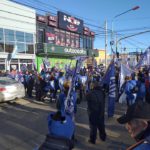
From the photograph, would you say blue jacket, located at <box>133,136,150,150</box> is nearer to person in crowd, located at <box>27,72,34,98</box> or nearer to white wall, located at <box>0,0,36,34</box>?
person in crowd, located at <box>27,72,34,98</box>

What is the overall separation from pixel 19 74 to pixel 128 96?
11333 mm

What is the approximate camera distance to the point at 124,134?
8742mm

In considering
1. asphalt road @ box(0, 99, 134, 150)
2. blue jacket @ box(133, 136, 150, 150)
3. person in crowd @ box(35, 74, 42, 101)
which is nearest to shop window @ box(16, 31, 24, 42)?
person in crowd @ box(35, 74, 42, 101)

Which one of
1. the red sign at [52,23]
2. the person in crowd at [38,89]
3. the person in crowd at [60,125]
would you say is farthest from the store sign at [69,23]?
the person in crowd at [60,125]

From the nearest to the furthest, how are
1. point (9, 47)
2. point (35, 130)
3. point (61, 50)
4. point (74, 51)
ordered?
point (35, 130) < point (9, 47) < point (61, 50) < point (74, 51)

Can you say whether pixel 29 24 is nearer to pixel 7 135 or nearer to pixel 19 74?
pixel 19 74

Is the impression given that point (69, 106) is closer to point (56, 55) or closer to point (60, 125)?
point (60, 125)

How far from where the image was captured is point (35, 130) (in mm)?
9328

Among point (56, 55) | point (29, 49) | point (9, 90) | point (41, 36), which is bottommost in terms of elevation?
point (9, 90)

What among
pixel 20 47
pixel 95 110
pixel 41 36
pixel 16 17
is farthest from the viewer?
pixel 41 36

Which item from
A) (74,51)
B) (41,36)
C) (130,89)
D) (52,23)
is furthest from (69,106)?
(74,51)

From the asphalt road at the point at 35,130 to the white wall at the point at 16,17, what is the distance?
49.1ft

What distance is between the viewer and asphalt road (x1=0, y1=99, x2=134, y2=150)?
7739 millimetres

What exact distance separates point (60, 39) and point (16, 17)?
9.70m
